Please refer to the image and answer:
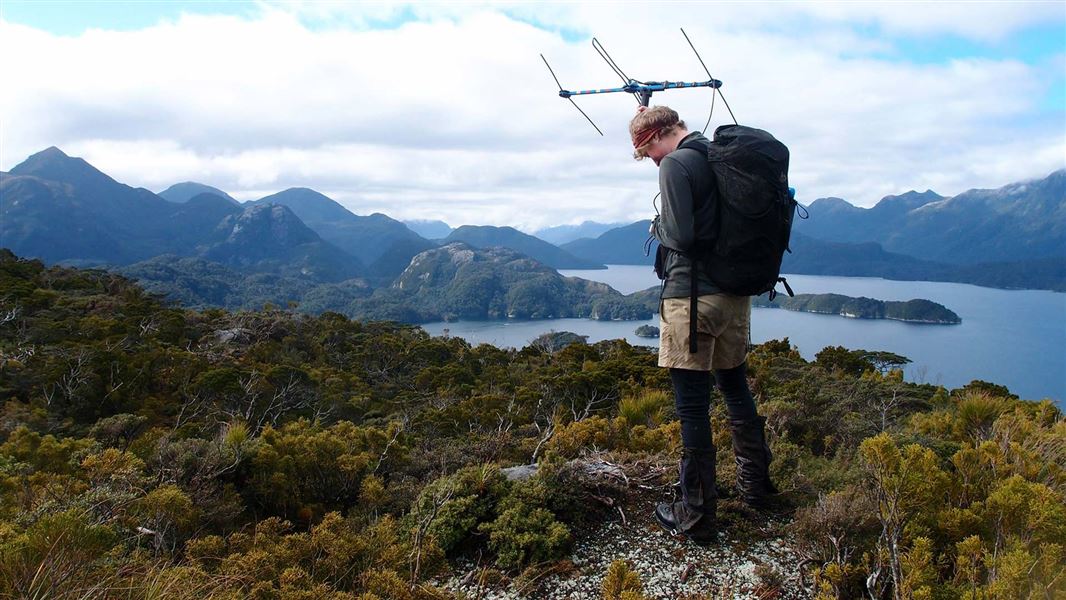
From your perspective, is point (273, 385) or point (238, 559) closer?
point (238, 559)

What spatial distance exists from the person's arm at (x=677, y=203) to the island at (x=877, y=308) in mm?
71748

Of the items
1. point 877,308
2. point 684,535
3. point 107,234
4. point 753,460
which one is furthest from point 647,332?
point 107,234

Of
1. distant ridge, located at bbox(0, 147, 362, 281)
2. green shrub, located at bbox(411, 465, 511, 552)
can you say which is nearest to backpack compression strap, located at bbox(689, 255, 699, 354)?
green shrub, located at bbox(411, 465, 511, 552)

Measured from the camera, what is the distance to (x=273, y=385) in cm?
1425

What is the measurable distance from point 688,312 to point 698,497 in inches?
35.3

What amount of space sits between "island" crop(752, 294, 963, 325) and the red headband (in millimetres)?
71572

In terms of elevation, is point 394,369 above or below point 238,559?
below

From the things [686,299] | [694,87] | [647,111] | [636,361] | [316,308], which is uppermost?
[694,87]

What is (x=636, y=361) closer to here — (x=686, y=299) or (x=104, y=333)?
(x=686, y=299)

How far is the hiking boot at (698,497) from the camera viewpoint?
2.77 metres

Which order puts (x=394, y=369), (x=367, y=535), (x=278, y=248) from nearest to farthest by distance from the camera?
(x=367, y=535) → (x=394, y=369) → (x=278, y=248)

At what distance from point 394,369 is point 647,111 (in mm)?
20009

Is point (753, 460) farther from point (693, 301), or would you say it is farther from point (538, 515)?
point (538, 515)

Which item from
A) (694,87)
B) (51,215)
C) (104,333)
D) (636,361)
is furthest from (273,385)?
(51,215)
